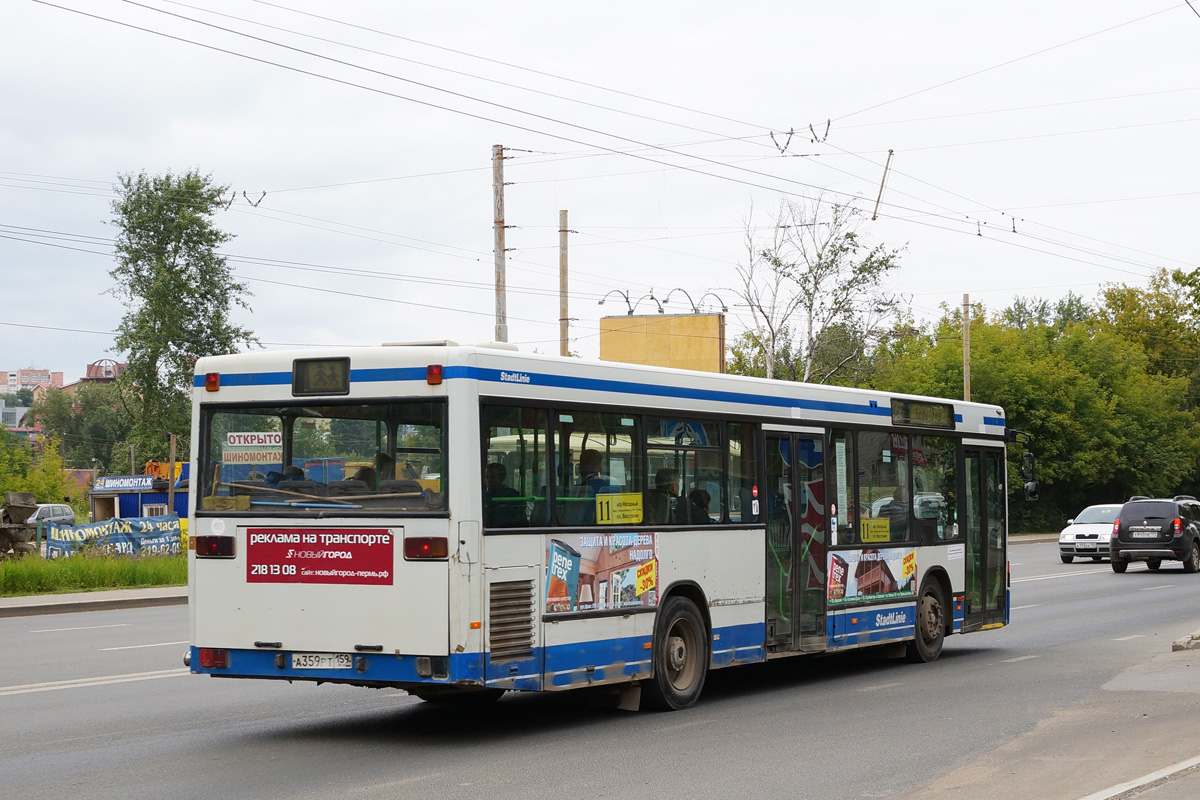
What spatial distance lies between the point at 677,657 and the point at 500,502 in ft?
8.75

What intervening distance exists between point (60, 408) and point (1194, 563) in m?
122

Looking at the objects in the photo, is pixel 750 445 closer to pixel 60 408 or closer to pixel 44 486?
pixel 44 486

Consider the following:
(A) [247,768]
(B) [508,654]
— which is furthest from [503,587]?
(A) [247,768]

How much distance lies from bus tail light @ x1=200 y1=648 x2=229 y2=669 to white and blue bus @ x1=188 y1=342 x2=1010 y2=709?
0.01 meters

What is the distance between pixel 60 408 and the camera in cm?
13512

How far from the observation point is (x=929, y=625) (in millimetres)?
15531

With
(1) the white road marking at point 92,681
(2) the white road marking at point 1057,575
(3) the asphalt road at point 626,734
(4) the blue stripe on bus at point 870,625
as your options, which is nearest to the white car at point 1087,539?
(2) the white road marking at point 1057,575

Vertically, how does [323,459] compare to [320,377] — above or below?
below

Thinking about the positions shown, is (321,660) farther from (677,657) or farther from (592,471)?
(677,657)

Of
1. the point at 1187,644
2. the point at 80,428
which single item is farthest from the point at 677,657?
Answer: the point at 80,428

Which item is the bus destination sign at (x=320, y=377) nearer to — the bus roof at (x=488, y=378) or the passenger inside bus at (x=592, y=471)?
the bus roof at (x=488, y=378)

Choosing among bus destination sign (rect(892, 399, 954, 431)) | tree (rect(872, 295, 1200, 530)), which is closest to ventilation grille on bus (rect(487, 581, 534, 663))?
bus destination sign (rect(892, 399, 954, 431))

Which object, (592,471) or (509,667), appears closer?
(509,667)

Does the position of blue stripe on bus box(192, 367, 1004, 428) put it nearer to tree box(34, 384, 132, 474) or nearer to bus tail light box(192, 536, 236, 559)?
bus tail light box(192, 536, 236, 559)
